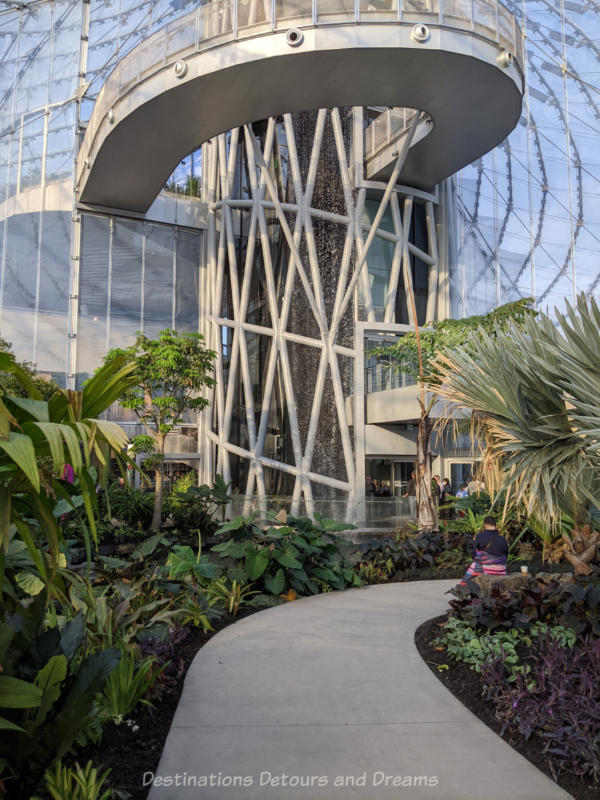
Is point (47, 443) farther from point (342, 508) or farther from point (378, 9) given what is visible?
point (378, 9)

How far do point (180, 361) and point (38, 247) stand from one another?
1218 centimetres

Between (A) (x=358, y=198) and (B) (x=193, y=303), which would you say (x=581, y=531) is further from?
(B) (x=193, y=303)

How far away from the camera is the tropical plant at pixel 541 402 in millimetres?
5133

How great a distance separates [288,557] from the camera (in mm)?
8266

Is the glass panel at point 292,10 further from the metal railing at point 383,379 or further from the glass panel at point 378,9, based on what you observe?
the metal railing at point 383,379

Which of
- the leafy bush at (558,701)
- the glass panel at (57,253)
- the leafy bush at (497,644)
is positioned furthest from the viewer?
the glass panel at (57,253)

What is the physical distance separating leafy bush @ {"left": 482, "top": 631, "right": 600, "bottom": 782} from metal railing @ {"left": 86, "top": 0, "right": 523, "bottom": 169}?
13.3m

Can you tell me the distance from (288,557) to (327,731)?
431 centimetres

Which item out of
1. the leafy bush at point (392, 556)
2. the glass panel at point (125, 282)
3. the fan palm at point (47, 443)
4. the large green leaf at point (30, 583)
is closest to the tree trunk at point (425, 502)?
the leafy bush at point (392, 556)

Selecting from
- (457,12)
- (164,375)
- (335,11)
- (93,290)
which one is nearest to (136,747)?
(164,375)

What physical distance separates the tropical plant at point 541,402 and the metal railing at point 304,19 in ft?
34.2

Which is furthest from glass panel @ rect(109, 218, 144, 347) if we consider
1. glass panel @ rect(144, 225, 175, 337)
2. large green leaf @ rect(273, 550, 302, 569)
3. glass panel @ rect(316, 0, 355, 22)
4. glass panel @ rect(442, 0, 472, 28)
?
large green leaf @ rect(273, 550, 302, 569)

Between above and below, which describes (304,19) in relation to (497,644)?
above

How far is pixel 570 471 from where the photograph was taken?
5625mm
